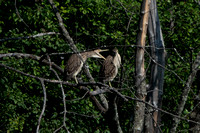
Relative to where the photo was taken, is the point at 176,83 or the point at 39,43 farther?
the point at 176,83

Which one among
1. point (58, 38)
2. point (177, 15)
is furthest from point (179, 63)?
point (58, 38)

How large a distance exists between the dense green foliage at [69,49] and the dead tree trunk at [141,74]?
160cm

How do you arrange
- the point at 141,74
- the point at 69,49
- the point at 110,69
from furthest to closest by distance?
the point at 69,49, the point at 110,69, the point at 141,74

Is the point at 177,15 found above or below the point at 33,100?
above

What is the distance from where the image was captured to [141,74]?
4.41 meters

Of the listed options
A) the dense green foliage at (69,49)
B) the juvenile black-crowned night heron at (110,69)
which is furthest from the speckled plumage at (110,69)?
the dense green foliage at (69,49)

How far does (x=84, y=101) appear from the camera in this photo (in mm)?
6773

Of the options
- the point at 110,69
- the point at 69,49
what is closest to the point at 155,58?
the point at 110,69

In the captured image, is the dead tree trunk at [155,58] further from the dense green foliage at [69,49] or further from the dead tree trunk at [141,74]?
the dense green foliage at [69,49]

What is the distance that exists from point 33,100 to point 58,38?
123 cm

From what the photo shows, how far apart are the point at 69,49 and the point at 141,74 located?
2.34 m

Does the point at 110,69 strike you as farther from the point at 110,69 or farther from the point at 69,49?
the point at 69,49

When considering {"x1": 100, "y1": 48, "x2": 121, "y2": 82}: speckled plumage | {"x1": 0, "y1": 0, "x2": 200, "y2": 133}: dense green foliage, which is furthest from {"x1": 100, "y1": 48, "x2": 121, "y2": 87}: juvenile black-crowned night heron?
{"x1": 0, "y1": 0, "x2": 200, "y2": 133}: dense green foliage

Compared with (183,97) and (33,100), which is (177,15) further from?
(33,100)
